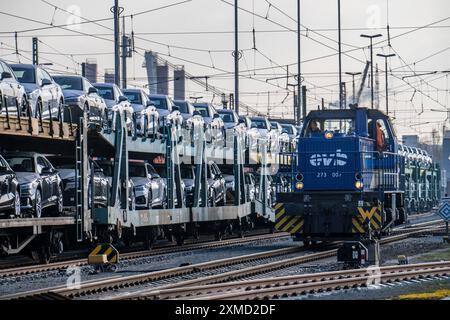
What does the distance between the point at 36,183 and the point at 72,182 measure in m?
2.91

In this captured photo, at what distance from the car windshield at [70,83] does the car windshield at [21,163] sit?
4.08 m

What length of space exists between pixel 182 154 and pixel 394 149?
6.07 meters

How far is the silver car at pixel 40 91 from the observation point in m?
21.1

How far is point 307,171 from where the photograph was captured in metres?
27.3

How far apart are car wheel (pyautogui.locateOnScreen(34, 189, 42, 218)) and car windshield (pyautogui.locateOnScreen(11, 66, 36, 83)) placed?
2.39 metres

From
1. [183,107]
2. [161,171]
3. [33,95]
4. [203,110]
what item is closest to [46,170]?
[33,95]

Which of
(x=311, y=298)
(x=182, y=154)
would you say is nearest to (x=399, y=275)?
(x=311, y=298)

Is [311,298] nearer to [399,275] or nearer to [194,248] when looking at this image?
[399,275]

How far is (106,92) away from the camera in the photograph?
Result: 2777 cm

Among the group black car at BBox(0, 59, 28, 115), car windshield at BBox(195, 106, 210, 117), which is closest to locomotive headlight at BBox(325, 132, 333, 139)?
car windshield at BBox(195, 106, 210, 117)

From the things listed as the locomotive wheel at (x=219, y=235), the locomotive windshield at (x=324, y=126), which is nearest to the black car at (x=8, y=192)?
the locomotive windshield at (x=324, y=126)

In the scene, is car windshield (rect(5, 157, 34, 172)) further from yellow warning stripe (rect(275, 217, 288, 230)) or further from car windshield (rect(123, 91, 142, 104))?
car windshield (rect(123, 91, 142, 104))

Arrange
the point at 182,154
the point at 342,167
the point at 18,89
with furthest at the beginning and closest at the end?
the point at 182,154, the point at 342,167, the point at 18,89

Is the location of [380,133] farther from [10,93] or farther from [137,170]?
[10,93]
